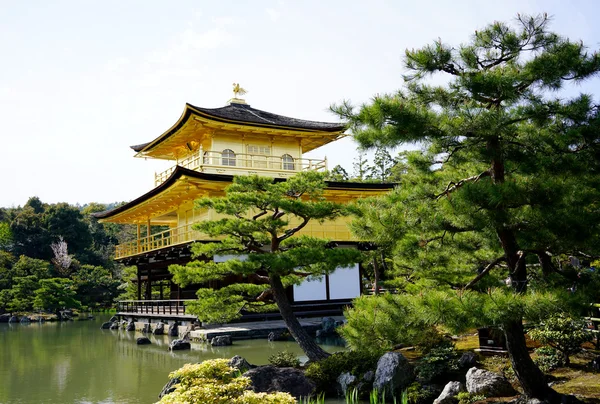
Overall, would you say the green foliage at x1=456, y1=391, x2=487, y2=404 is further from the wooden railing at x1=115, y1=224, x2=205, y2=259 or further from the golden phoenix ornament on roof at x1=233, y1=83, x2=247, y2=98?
the golden phoenix ornament on roof at x1=233, y1=83, x2=247, y2=98

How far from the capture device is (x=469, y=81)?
5.42 m

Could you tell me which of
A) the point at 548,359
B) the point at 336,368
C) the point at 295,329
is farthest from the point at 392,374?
the point at 295,329

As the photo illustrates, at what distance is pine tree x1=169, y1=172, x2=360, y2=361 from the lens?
9.50 metres

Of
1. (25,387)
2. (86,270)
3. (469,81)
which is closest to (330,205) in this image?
(469,81)

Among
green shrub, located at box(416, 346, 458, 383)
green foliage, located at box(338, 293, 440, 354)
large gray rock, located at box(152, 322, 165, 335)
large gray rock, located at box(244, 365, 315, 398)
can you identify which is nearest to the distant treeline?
large gray rock, located at box(152, 322, 165, 335)

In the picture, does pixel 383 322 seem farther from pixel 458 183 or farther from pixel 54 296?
pixel 54 296

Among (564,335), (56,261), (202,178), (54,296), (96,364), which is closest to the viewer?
(564,335)

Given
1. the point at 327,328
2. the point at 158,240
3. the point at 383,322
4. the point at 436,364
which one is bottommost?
the point at 327,328

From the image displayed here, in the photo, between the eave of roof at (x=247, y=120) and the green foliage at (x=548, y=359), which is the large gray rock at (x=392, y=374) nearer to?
the green foliage at (x=548, y=359)

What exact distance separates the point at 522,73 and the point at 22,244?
45859mm

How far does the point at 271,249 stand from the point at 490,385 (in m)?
4.74

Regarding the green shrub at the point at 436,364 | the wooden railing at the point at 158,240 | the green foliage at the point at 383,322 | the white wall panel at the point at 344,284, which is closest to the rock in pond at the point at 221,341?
the wooden railing at the point at 158,240

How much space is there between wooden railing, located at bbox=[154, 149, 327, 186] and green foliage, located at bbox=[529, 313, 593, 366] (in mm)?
14038

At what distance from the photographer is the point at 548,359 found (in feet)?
24.5
